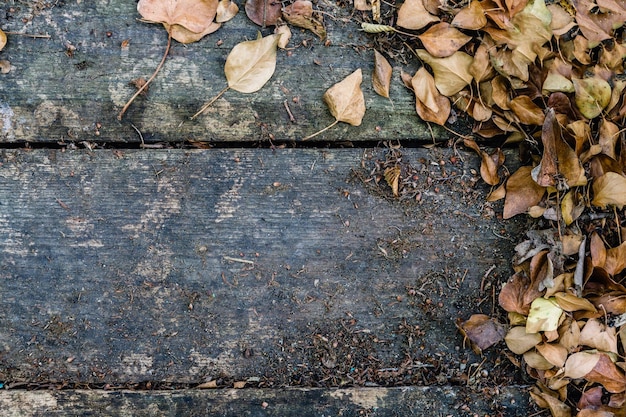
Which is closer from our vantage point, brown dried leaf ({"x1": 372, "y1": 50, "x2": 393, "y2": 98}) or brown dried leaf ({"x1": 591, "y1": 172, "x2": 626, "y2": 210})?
brown dried leaf ({"x1": 591, "y1": 172, "x2": 626, "y2": 210})

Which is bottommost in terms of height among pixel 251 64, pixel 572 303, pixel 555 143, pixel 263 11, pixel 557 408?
pixel 557 408

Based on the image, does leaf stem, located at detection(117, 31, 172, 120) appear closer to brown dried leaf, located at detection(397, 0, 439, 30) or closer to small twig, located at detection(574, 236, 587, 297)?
brown dried leaf, located at detection(397, 0, 439, 30)

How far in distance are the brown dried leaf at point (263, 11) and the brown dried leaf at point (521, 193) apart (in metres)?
0.78

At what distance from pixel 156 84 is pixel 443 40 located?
2.56 feet

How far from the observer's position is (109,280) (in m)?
1.48

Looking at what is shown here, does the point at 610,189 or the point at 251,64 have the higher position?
the point at 251,64

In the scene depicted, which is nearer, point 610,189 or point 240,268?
point 610,189

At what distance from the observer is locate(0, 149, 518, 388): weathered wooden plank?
58.2 inches

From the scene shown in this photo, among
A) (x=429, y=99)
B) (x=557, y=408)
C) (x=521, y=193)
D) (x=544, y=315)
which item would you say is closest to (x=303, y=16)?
(x=429, y=99)

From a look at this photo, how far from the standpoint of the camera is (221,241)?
150 cm

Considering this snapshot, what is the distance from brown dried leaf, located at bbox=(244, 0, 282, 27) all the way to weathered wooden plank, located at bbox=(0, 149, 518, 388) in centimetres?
36

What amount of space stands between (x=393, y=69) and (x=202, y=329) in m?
0.89

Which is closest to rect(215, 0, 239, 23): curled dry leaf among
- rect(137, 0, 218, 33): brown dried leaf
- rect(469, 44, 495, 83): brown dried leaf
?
rect(137, 0, 218, 33): brown dried leaf

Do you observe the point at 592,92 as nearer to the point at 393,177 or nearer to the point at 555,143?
the point at 555,143
